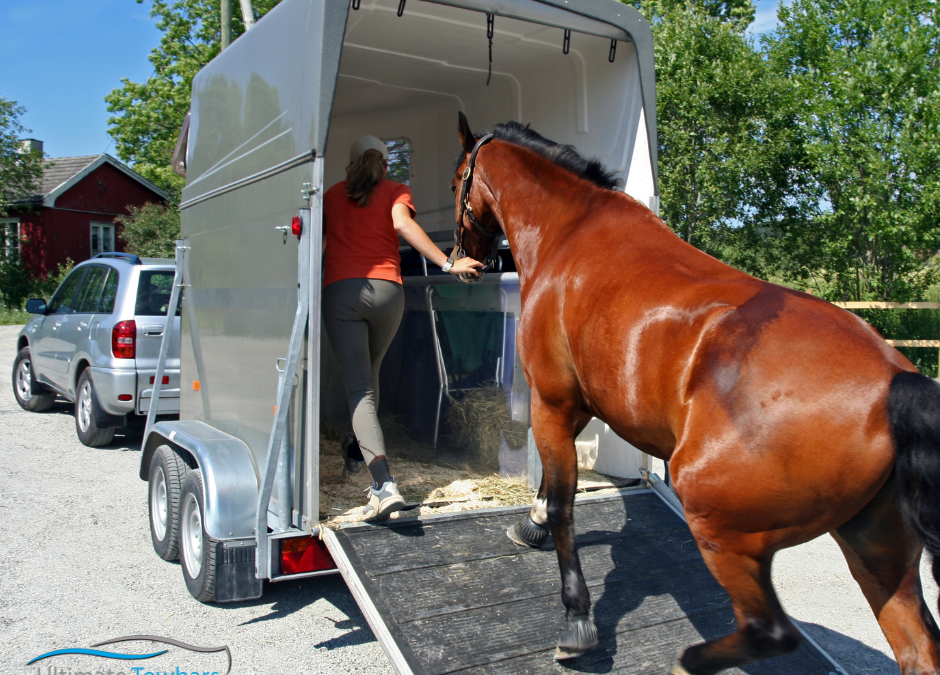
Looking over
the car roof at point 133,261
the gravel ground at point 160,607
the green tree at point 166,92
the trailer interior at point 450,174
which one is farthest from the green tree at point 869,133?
the green tree at point 166,92

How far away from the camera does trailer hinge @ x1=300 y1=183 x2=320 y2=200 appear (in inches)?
119

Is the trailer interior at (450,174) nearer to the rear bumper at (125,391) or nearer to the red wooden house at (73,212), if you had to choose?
the rear bumper at (125,391)

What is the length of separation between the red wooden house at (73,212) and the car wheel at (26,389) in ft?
62.9

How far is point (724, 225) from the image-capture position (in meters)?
13.1

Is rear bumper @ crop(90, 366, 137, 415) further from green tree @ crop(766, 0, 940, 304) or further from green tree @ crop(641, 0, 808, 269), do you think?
green tree @ crop(766, 0, 940, 304)

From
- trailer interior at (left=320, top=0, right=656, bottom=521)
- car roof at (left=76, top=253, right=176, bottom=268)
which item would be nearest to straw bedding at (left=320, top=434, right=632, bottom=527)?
trailer interior at (left=320, top=0, right=656, bottom=521)

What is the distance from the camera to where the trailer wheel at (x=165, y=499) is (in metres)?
3.87

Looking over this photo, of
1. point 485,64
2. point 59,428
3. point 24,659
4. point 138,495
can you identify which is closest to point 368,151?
point 485,64

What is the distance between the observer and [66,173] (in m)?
28.7

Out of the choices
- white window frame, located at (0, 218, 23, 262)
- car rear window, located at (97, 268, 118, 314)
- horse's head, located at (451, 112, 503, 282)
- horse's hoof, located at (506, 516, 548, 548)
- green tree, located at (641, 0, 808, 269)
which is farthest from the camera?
white window frame, located at (0, 218, 23, 262)

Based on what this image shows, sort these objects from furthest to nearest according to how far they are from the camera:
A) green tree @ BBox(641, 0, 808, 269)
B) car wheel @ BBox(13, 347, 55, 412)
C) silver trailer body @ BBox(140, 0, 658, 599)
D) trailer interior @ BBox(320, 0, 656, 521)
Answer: green tree @ BBox(641, 0, 808, 269) < car wheel @ BBox(13, 347, 55, 412) < trailer interior @ BBox(320, 0, 656, 521) < silver trailer body @ BBox(140, 0, 658, 599)

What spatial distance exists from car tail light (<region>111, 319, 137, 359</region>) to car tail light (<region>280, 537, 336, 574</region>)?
13.9 feet

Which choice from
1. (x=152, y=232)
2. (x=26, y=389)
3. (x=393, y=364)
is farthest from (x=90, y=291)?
(x=152, y=232)

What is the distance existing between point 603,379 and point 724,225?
11.6 metres
